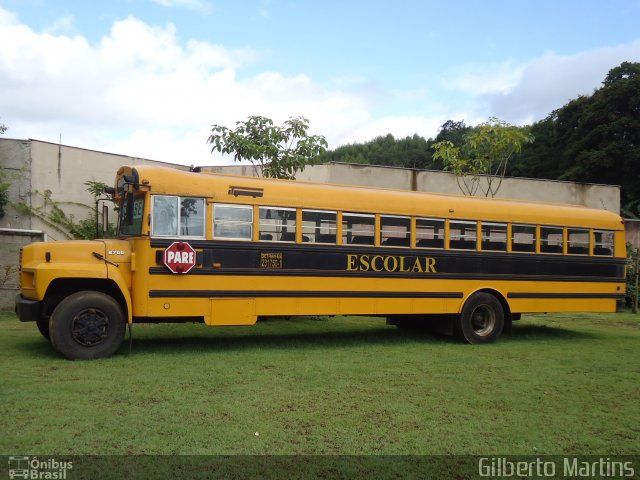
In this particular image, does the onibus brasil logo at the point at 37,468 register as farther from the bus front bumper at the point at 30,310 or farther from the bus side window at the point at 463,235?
the bus side window at the point at 463,235

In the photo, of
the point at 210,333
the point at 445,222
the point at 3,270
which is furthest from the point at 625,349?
the point at 3,270

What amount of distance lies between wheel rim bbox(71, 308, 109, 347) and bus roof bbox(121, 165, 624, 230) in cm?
174

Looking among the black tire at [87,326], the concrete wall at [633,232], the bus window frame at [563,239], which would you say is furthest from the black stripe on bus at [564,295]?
the concrete wall at [633,232]

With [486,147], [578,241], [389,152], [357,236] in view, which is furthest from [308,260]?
[389,152]

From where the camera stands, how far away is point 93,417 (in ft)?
16.7

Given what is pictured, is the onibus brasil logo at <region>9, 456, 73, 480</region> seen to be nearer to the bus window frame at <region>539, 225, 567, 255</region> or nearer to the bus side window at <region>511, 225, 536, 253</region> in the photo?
the bus side window at <region>511, 225, 536, 253</region>

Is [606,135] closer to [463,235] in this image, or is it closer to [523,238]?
[523,238]

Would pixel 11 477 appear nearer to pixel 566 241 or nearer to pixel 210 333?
pixel 210 333

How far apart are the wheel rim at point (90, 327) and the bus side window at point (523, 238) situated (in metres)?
6.59

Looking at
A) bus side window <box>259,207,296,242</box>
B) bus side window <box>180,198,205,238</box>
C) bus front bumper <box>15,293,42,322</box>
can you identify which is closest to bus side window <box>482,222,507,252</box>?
bus side window <box>259,207,296,242</box>

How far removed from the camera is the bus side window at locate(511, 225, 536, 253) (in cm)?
1027

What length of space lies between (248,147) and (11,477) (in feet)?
30.6

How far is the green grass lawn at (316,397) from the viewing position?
15.3 ft

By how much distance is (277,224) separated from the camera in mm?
8711
